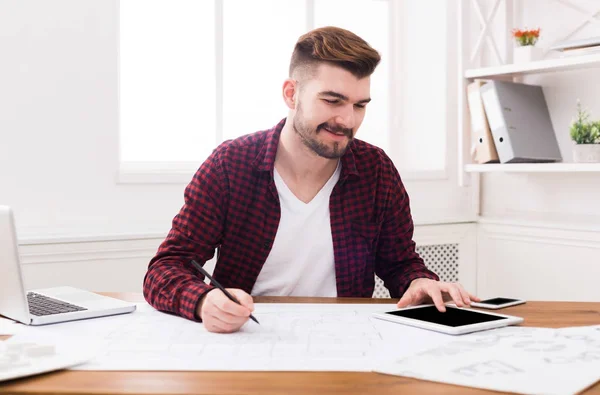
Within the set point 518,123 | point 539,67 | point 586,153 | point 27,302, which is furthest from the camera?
point 518,123

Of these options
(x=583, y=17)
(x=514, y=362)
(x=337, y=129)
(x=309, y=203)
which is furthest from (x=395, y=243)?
(x=583, y=17)

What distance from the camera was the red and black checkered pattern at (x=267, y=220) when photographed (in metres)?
1.76

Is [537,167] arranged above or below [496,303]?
above

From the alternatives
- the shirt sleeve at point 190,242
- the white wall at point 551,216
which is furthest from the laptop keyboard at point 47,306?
the white wall at point 551,216

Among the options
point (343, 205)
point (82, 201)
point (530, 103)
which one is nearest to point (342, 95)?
point (343, 205)

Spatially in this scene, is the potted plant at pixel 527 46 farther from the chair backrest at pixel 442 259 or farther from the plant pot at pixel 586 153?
the chair backrest at pixel 442 259

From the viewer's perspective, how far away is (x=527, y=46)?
2.65 metres

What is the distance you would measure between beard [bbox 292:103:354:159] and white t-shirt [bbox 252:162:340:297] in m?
0.14

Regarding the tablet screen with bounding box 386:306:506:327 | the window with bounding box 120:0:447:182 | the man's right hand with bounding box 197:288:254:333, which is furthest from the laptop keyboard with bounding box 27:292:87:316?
the window with bounding box 120:0:447:182

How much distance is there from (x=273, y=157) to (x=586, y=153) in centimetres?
120

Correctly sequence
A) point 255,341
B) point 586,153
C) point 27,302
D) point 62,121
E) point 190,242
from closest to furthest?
point 255,341, point 27,302, point 190,242, point 62,121, point 586,153

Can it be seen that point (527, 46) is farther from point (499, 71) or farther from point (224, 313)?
point (224, 313)

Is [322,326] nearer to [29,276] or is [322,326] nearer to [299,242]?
[299,242]

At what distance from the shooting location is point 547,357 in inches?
44.3
